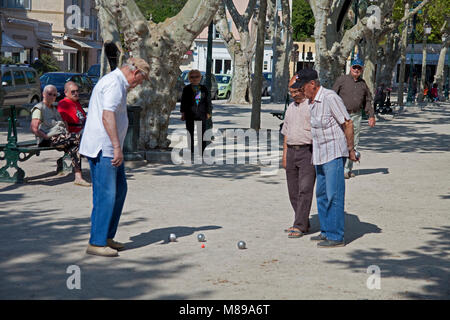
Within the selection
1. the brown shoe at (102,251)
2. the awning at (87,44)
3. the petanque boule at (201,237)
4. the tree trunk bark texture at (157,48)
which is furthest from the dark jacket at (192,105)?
the awning at (87,44)

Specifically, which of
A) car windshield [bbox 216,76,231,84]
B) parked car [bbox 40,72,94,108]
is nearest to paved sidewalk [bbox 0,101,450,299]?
parked car [bbox 40,72,94,108]

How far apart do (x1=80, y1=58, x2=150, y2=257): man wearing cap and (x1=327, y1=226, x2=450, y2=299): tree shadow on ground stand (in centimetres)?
205

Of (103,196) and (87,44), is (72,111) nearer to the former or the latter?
(103,196)

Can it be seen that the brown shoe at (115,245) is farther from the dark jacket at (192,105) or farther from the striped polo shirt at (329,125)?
the dark jacket at (192,105)

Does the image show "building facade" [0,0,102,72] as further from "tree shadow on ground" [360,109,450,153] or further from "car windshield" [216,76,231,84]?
"tree shadow on ground" [360,109,450,153]

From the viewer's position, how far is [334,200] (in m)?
7.44

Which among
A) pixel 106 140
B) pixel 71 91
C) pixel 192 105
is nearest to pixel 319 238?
pixel 106 140

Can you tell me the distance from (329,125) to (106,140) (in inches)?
87.1

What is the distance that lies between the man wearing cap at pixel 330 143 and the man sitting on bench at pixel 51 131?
4.35m

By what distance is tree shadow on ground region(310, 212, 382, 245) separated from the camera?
803 centimetres

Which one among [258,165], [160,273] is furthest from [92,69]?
[160,273]

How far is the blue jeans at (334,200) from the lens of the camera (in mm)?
7414
